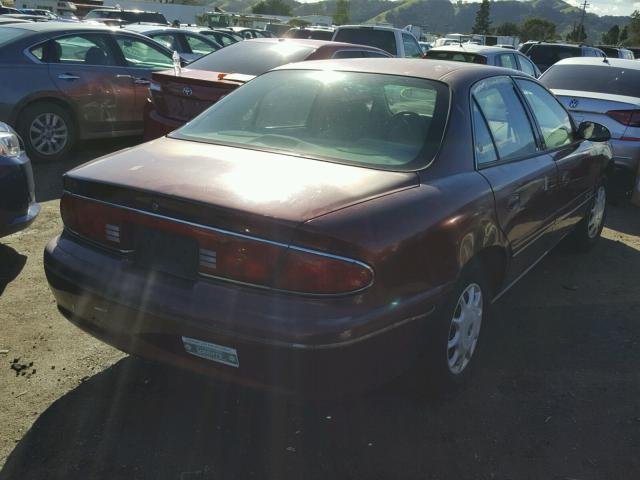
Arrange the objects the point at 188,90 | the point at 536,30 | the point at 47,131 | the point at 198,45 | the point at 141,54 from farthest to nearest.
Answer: the point at 536,30
the point at 198,45
the point at 141,54
the point at 47,131
the point at 188,90

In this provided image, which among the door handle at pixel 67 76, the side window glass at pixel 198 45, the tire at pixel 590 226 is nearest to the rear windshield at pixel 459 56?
the side window glass at pixel 198 45

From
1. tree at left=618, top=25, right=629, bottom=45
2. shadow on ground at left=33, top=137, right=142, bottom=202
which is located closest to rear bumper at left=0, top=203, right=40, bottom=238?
shadow on ground at left=33, top=137, right=142, bottom=202

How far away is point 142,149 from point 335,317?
1.44 m

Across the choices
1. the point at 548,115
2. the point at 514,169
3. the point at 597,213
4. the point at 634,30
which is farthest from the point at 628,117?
the point at 634,30

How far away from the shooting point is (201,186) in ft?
8.50

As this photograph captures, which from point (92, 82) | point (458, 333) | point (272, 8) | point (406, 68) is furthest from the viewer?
point (272, 8)

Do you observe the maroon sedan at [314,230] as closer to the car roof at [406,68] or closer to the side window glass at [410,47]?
the car roof at [406,68]

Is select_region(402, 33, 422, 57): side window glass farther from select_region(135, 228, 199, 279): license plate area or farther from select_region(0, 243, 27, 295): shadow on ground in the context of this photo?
select_region(135, 228, 199, 279): license plate area

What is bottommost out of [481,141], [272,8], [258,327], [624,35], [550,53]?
[624,35]

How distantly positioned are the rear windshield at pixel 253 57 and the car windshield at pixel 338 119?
10.6ft

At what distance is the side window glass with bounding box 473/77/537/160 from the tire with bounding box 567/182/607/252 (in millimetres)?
1658

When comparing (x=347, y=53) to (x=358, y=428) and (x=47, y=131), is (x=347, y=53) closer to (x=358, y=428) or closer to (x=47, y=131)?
(x=47, y=131)

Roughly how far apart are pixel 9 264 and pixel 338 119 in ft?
9.04

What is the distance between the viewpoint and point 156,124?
21.3ft
